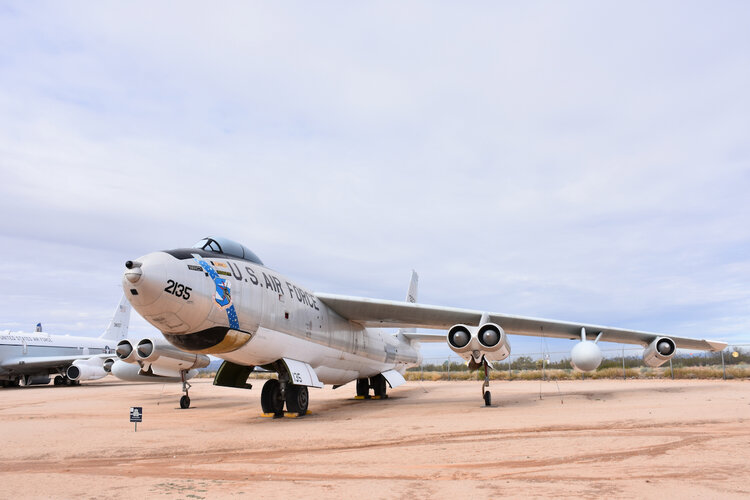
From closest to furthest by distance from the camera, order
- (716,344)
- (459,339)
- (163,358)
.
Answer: (459,339), (163,358), (716,344)

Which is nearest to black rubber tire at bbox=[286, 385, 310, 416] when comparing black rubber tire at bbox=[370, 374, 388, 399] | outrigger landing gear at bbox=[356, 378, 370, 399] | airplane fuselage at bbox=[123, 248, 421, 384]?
airplane fuselage at bbox=[123, 248, 421, 384]

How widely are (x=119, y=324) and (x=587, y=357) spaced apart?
43195 millimetres

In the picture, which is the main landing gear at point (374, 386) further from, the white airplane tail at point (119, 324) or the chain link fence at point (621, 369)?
the white airplane tail at point (119, 324)

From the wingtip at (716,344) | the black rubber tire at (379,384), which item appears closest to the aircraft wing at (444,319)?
the wingtip at (716,344)

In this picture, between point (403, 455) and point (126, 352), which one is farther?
point (126, 352)

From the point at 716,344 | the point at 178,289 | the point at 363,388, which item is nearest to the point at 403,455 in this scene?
the point at 178,289

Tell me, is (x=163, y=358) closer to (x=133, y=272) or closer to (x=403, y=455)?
(x=133, y=272)

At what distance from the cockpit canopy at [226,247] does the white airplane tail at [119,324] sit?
1480 inches

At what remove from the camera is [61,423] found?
1333cm

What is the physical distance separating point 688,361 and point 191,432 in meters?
40.1

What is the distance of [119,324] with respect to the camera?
151ft

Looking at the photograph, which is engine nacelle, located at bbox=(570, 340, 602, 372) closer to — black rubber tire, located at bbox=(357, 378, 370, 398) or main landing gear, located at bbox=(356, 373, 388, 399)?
main landing gear, located at bbox=(356, 373, 388, 399)

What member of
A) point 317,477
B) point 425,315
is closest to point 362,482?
point 317,477

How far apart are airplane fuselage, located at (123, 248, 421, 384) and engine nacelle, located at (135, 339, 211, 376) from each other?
5.53 meters
